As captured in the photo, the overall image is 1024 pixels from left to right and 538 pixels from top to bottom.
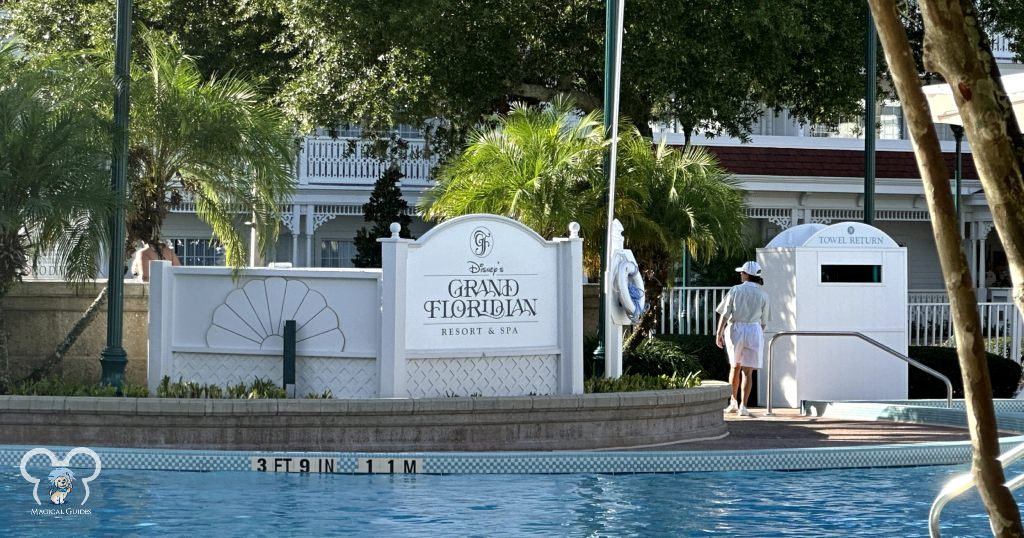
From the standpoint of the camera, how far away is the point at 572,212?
1485 centimetres

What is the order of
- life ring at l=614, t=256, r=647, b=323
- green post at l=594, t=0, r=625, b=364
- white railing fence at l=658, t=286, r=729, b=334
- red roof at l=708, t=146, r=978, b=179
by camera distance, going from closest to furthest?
life ring at l=614, t=256, r=647, b=323, green post at l=594, t=0, r=625, b=364, white railing fence at l=658, t=286, r=729, b=334, red roof at l=708, t=146, r=978, b=179

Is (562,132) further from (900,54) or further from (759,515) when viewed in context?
(900,54)

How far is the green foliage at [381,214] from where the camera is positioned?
24.9 m

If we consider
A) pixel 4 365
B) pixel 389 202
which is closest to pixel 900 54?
pixel 4 365

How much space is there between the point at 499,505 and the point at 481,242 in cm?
285

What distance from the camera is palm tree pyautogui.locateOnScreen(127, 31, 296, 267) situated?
41.1 feet

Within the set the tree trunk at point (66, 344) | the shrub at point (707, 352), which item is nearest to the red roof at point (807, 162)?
the shrub at point (707, 352)

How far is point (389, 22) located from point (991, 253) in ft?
70.6

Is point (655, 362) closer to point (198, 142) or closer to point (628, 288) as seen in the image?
point (628, 288)

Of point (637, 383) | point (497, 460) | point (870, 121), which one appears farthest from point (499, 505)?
point (870, 121)

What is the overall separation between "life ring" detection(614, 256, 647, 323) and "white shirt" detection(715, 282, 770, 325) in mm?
1768

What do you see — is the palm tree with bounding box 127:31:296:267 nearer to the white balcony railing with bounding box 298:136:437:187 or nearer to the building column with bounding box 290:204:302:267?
the building column with bounding box 290:204:302:267

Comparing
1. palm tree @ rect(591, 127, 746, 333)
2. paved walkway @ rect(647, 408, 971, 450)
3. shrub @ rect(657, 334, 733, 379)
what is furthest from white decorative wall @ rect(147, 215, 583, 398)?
shrub @ rect(657, 334, 733, 379)

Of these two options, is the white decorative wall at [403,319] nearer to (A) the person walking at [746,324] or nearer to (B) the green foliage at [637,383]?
(B) the green foliage at [637,383]
